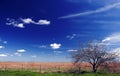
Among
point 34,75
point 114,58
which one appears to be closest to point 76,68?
point 114,58

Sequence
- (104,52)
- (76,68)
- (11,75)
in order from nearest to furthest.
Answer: (11,75), (104,52), (76,68)

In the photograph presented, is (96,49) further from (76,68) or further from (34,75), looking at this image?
(34,75)

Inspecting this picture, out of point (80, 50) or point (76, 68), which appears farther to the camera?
point (76, 68)

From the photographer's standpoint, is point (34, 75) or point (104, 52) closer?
point (34, 75)

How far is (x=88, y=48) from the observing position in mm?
55062

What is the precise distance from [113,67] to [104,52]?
5.66 m

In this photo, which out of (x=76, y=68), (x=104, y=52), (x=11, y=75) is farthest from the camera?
(x=76, y=68)

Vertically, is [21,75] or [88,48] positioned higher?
[88,48]

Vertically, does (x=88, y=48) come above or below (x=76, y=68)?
above

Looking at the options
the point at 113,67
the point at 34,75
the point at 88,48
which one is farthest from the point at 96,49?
the point at 34,75

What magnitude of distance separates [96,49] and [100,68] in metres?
4.40

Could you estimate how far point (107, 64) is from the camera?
5462 cm

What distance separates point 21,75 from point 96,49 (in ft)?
69.4

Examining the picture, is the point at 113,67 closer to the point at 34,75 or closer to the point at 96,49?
the point at 96,49
